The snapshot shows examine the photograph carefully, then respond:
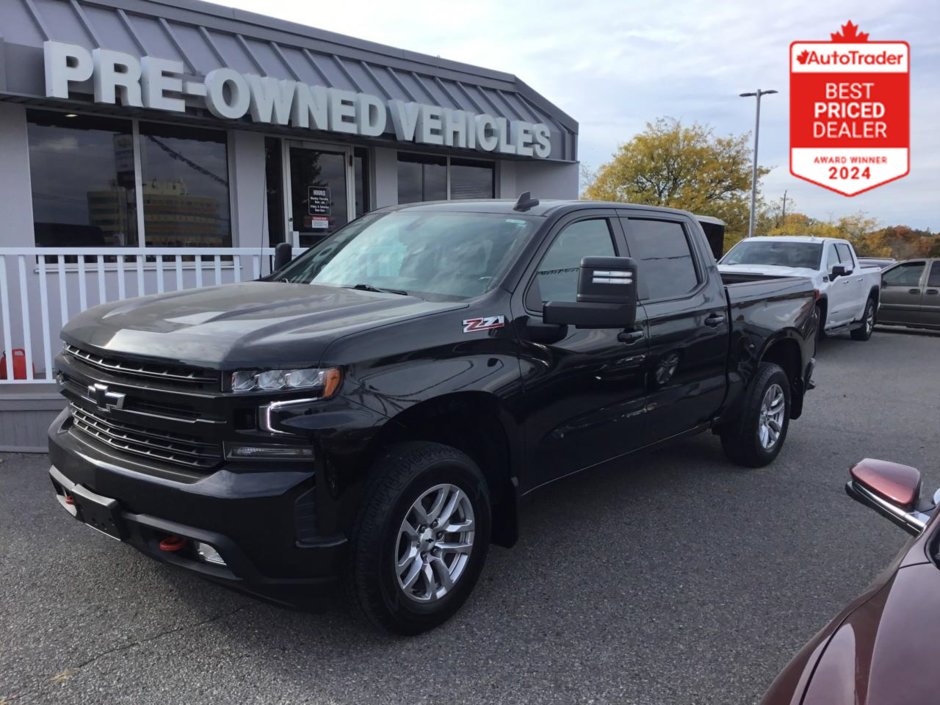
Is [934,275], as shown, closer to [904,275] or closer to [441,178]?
[904,275]

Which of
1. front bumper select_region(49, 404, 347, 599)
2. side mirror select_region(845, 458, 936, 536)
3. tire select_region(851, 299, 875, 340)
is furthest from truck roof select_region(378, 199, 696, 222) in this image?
tire select_region(851, 299, 875, 340)

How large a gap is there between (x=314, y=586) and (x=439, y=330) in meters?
1.15

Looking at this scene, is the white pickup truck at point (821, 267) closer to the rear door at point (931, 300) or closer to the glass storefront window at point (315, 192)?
the rear door at point (931, 300)

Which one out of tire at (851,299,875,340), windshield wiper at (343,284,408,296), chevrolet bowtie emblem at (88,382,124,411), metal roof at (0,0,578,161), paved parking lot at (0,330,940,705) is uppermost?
metal roof at (0,0,578,161)

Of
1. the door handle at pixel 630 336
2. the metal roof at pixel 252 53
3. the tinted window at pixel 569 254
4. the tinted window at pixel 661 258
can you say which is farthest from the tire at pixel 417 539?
the metal roof at pixel 252 53

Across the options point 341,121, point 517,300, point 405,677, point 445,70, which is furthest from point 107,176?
point 405,677

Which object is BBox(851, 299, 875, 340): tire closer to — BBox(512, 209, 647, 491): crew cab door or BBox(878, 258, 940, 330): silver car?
BBox(878, 258, 940, 330): silver car

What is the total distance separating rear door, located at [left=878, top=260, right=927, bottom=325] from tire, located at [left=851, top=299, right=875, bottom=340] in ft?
2.64

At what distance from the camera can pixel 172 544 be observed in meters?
3.04

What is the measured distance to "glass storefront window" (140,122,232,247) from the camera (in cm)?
991

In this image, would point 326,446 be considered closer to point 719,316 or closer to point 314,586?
point 314,586

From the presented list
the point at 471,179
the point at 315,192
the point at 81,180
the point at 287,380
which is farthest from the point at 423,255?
the point at 471,179

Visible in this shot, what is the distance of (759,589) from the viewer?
3.87 m

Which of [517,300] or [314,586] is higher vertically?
[517,300]
